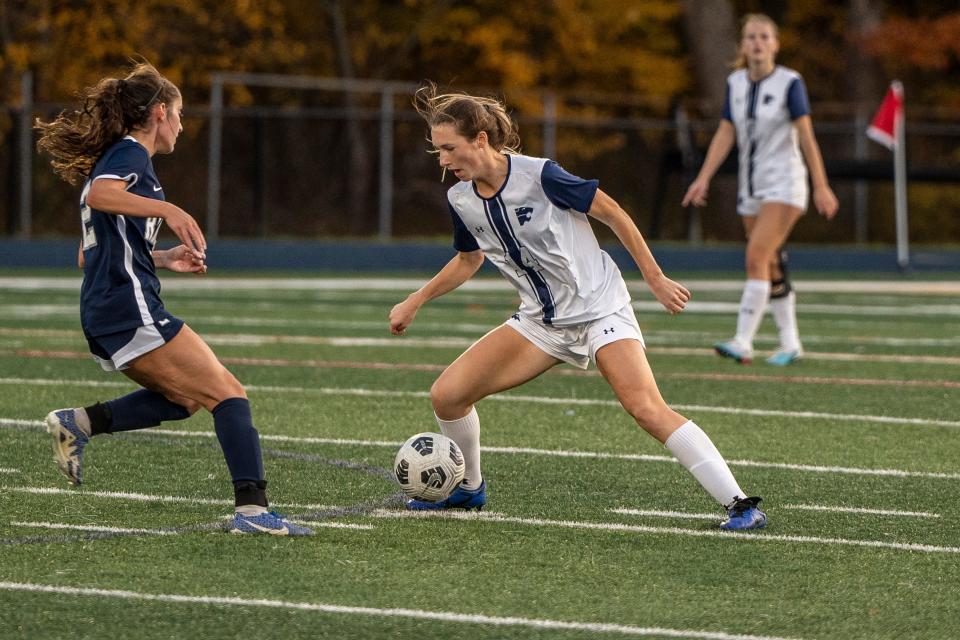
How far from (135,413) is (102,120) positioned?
112cm

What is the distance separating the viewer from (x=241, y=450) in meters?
5.95

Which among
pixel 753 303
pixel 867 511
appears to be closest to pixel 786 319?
pixel 753 303

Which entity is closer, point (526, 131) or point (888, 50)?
point (526, 131)

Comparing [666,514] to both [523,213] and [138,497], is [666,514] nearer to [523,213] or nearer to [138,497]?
[523,213]

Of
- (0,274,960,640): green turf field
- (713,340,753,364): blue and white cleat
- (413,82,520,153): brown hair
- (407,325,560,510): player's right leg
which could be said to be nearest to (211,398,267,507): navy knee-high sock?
(0,274,960,640): green turf field

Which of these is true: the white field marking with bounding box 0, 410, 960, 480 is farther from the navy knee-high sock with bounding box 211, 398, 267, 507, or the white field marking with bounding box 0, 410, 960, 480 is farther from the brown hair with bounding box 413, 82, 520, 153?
the navy knee-high sock with bounding box 211, 398, 267, 507

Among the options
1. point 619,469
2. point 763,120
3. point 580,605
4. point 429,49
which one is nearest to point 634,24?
point 429,49

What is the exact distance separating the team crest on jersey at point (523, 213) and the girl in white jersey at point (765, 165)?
5328 mm

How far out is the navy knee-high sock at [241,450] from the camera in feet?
19.5

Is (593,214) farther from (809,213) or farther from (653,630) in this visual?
(809,213)

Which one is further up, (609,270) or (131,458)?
(609,270)

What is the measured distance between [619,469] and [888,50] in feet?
85.4

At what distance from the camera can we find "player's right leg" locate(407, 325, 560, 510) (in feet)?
21.1

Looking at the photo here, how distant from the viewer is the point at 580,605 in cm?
501
